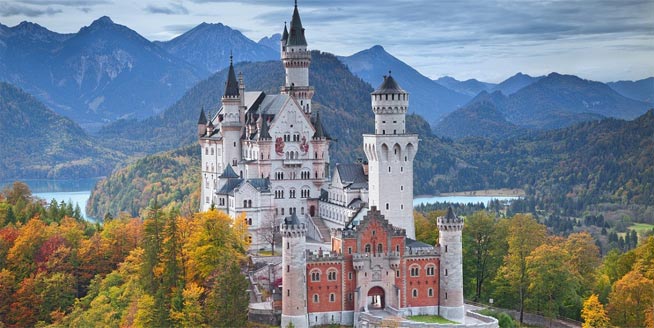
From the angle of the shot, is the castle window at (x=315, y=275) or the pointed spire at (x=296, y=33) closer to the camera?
the castle window at (x=315, y=275)

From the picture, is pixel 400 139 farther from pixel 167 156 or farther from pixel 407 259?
pixel 167 156

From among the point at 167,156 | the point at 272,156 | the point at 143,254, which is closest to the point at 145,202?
the point at 167,156

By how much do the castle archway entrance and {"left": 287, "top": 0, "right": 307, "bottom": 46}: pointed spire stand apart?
1516 inches

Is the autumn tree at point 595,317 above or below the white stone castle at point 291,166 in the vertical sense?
below

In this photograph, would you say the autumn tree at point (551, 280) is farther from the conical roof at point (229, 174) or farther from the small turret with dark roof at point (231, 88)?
the small turret with dark roof at point (231, 88)

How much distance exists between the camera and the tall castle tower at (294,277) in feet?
224

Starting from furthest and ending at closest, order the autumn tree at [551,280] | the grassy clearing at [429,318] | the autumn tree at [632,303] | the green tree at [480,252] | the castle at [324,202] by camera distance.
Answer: the green tree at [480,252] < the autumn tree at [551,280] < the autumn tree at [632,303] < the castle at [324,202] < the grassy clearing at [429,318]

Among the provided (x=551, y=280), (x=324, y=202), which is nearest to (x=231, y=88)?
(x=324, y=202)

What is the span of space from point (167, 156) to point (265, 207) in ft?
356

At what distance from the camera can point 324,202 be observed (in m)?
94.4

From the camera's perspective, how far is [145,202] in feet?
552

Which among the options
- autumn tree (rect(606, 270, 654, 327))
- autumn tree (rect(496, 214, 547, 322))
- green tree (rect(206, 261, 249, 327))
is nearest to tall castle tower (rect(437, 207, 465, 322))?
autumn tree (rect(496, 214, 547, 322))

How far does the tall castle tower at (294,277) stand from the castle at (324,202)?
74 mm

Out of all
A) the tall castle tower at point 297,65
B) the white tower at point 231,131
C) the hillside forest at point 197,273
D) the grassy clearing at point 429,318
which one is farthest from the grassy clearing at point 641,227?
the grassy clearing at point 429,318
